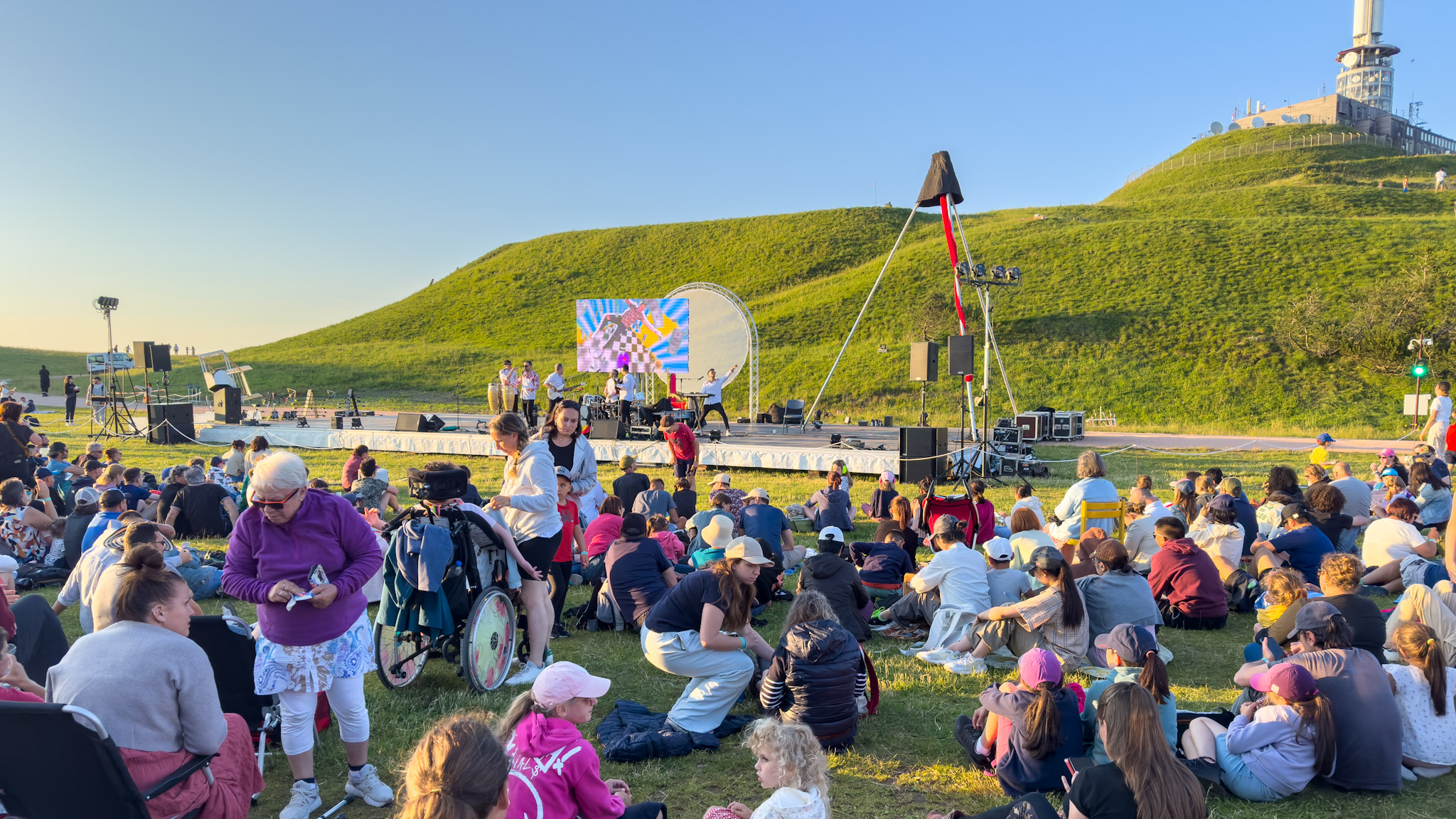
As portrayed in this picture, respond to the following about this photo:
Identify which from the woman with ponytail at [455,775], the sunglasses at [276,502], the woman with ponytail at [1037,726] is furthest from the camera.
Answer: the woman with ponytail at [1037,726]

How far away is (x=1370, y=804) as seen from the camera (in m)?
3.97

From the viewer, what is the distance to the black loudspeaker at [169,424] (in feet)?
70.4

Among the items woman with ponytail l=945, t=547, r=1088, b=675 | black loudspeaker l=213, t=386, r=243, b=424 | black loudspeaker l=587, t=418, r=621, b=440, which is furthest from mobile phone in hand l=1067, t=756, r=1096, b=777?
black loudspeaker l=213, t=386, r=243, b=424

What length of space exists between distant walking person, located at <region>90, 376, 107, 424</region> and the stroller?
23.9 m

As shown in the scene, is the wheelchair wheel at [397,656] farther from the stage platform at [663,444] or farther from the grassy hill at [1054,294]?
the grassy hill at [1054,294]

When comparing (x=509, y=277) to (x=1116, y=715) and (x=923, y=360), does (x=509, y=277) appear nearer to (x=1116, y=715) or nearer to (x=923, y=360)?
(x=923, y=360)

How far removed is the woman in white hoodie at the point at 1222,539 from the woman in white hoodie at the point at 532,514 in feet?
19.1

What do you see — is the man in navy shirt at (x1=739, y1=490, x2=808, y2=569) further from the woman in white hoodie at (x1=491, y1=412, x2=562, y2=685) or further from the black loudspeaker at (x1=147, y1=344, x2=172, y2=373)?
the black loudspeaker at (x1=147, y1=344, x2=172, y2=373)

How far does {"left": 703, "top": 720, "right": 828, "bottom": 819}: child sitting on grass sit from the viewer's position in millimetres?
2961

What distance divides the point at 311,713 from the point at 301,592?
2.13 ft

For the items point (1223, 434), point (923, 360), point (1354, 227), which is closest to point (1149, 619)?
point (923, 360)

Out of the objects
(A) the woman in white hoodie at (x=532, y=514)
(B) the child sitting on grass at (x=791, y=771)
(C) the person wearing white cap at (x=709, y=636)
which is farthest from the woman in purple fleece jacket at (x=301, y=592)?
(B) the child sitting on grass at (x=791, y=771)

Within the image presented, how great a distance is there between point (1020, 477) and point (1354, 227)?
46.6m

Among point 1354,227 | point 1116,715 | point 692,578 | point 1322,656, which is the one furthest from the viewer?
point 1354,227
